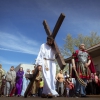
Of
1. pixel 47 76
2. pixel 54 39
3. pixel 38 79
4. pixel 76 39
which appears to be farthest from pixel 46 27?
pixel 76 39

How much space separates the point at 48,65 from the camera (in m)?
6.61

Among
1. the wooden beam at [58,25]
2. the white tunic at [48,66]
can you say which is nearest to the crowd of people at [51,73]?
the white tunic at [48,66]

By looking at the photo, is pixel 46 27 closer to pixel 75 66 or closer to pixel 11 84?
pixel 75 66

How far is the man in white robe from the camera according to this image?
20.9 feet

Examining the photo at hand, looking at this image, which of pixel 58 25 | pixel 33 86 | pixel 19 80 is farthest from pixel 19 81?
pixel 58 25

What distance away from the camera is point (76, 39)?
1265 inches

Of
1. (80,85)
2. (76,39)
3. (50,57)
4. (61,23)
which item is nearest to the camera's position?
(61,23)

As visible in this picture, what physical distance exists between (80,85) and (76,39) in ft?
81.6

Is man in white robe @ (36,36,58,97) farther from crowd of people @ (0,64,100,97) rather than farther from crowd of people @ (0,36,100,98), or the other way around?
crowd of people @ (0,64,100,97)

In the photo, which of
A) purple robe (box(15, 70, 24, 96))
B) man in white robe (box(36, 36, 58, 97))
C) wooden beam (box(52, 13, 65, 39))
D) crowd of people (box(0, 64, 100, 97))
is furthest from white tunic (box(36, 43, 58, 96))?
purple robe (box(15, 70, 24, 96))

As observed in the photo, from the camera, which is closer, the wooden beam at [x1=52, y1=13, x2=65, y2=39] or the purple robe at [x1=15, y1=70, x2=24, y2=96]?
the wooden beam at [x1=52, y1=13, x2=65, y2=39]

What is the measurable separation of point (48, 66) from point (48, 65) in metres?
0.04

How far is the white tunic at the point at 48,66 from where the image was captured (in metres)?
6.39

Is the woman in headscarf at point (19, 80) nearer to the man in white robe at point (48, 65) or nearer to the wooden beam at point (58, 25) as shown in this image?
the man in white robe at point (48, 65)
